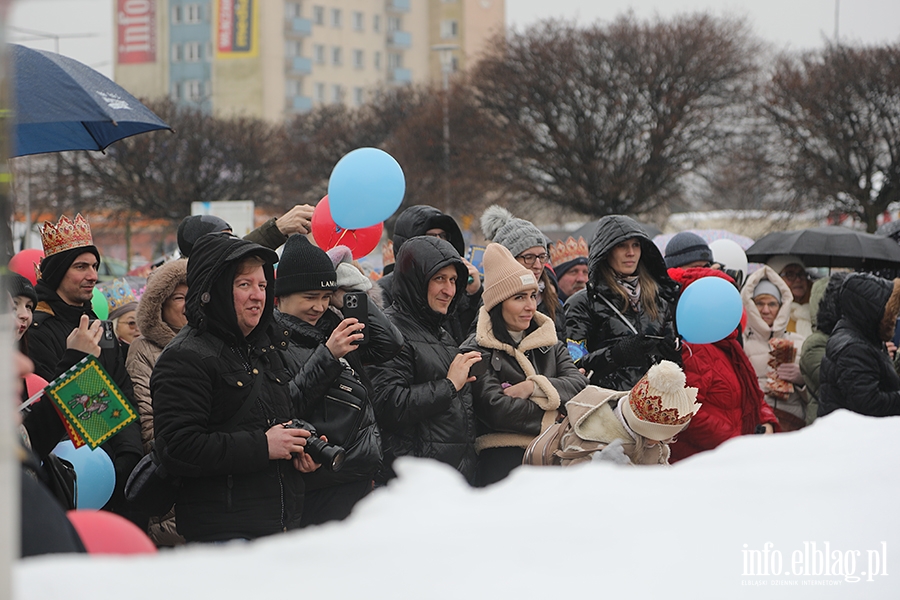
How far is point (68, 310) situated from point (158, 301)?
473 mm

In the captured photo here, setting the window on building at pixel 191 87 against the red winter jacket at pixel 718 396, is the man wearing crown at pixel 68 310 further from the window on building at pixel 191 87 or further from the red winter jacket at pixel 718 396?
the window on building at pixel 191 87

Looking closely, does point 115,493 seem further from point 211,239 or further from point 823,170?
point 823,170

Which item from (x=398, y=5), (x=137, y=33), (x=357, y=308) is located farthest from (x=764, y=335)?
(x=398, y=5)

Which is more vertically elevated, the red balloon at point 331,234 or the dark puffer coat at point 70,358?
the red balloon at point 331,234

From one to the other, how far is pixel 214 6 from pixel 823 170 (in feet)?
154

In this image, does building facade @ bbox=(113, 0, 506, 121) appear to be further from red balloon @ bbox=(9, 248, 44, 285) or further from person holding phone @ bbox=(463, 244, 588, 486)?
person holding phone @ bbox=(463, 244, 588, 486)

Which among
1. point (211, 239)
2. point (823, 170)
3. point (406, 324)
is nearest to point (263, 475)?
point (211, 239)

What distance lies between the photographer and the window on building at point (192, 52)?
63.9 meters

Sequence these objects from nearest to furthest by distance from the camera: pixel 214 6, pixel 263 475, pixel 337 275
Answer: pixel 263 475, pixel 337 275, pixel 214 6

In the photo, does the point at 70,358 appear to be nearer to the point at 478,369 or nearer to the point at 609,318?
the point at 478,369

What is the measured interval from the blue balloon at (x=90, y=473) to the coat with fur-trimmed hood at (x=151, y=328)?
0.80 metres

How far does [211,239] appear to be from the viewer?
350 centimetres

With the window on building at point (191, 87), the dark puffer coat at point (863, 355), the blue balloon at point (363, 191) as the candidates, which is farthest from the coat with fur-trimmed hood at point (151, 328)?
the window on building at point (191, 87)

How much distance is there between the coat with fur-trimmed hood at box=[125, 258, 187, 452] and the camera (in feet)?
15.3
